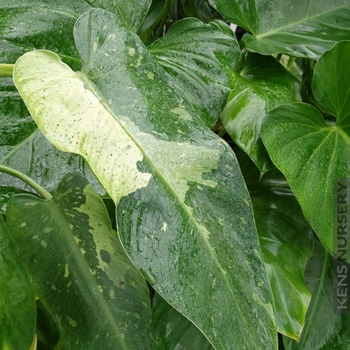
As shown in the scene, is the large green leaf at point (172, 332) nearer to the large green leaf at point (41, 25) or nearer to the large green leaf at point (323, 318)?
the large green leaf at point (323, 318)

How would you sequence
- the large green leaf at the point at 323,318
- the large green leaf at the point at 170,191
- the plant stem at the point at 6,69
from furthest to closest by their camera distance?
the large green leaf at the point at 323,318 → the plant stem at the point at 6,69 → the large green leaf at the point at 170,191

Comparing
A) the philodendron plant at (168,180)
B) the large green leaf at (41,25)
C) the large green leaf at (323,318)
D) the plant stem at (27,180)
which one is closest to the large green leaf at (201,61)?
the philodendron plant at (168,180)

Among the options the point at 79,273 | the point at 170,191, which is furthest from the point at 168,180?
the point at 79,273

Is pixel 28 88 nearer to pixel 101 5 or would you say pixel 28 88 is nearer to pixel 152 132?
pixel 152 132

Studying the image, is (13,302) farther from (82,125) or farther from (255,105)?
(255,105)

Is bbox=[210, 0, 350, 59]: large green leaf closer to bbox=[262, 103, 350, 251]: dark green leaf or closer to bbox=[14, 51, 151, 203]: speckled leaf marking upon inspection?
bbox=[262, 103, 350, 251]: dark green leaf

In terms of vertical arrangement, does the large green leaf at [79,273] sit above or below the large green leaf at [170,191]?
below

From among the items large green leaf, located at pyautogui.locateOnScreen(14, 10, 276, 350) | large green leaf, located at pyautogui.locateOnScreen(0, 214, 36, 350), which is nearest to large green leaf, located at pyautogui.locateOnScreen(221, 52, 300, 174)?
large green leaf, located at pyautogui.locateOnScreen(14, 10, 276, 350)
